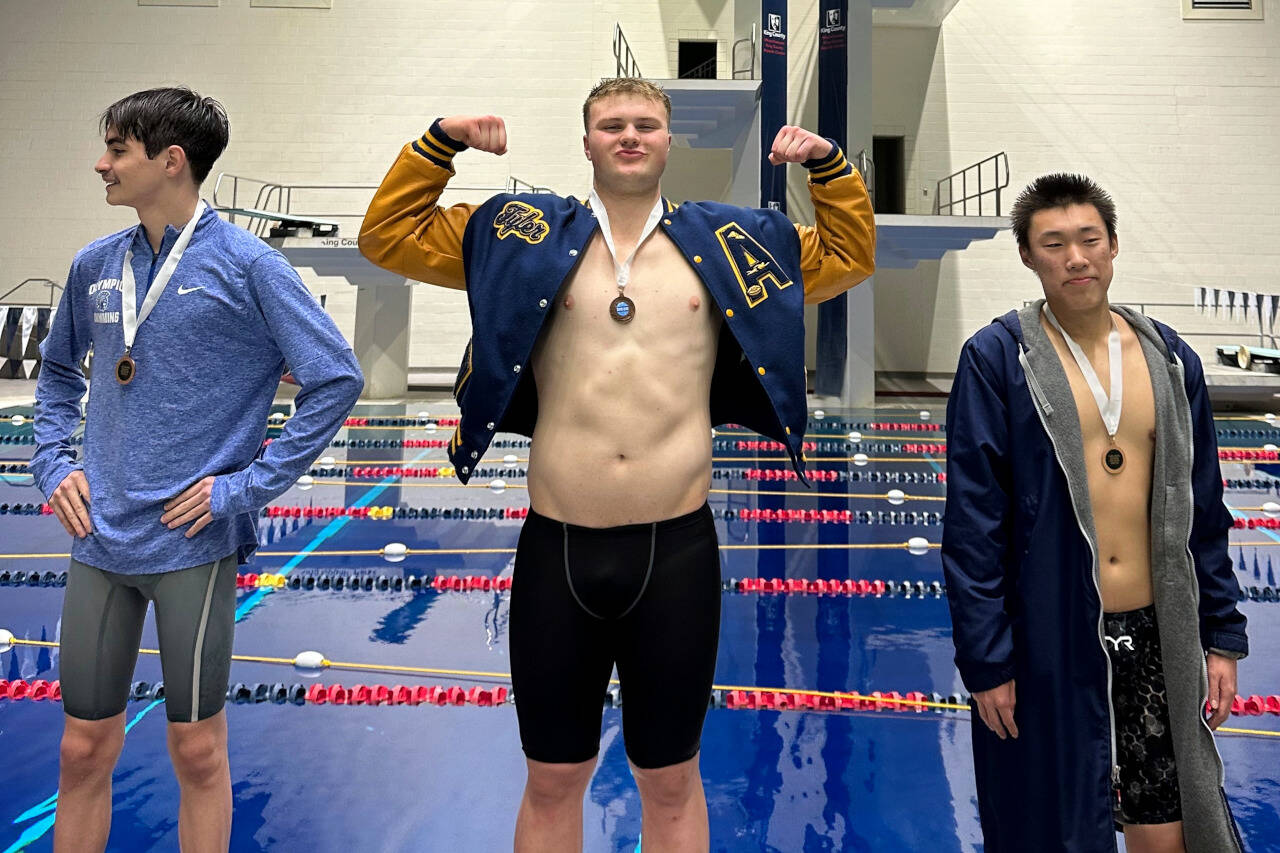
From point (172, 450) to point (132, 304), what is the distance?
0.29m

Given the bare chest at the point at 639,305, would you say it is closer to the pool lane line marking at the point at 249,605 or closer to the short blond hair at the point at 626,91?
the short blond hair at the point at 626,91

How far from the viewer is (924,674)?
3.29 meters

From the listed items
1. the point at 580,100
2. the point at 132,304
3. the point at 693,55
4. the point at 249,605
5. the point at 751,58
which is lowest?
the point at 249,605

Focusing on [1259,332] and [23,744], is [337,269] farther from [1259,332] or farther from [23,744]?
[1259,332]

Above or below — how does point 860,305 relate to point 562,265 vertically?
above

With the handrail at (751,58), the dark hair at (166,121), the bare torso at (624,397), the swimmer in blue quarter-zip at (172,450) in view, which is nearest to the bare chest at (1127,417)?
the bare torso at (624,397)

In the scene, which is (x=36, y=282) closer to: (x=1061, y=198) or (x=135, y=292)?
(x=135, y=292)

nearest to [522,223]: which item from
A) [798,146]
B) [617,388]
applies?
[617,388]

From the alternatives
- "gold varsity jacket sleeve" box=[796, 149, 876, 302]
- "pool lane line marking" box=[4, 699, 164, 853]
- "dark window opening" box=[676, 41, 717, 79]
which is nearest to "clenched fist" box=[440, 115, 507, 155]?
"gold varsity jacket sleeve" box=[796, 149, 876, 302]

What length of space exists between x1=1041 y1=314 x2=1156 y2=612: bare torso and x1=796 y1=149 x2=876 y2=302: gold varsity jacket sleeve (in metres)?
0.46

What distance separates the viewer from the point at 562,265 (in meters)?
1.74

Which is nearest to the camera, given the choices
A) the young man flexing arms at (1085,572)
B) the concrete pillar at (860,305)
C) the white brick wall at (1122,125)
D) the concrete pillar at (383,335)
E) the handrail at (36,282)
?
the young man flexing arms at (1085,572)

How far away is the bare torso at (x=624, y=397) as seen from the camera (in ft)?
5.71

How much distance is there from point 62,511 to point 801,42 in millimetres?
14612
